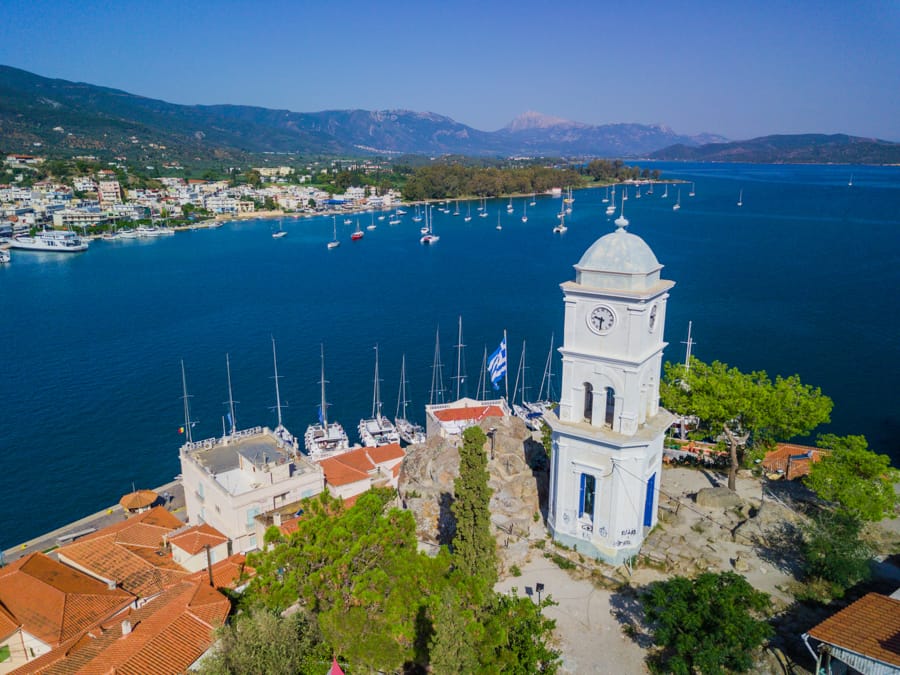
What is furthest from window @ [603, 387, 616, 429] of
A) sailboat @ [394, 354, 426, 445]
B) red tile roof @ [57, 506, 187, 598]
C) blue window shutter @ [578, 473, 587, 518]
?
sailboat @ [394, 354, 426, 445]

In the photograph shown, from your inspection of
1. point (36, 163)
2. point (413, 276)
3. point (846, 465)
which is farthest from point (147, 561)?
point (36, 163)

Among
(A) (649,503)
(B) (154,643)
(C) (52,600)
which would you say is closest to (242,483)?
(C) (52,600)

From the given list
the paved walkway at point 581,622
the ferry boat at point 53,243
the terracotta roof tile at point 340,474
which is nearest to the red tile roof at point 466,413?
the terracotta roof tile at point 340,474

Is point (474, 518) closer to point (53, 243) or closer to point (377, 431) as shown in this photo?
point (377, 431)

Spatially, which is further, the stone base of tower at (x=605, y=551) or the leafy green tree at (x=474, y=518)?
the stone base of tower at (x=605, y=551)

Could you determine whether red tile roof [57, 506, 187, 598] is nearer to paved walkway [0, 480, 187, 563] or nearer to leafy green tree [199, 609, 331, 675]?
paved walkway [0, 480, 187, 563]

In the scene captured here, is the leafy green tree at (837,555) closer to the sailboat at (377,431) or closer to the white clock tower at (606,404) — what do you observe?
the white clock tower at (606,404)

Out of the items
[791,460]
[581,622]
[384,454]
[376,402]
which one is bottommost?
[376,402]
